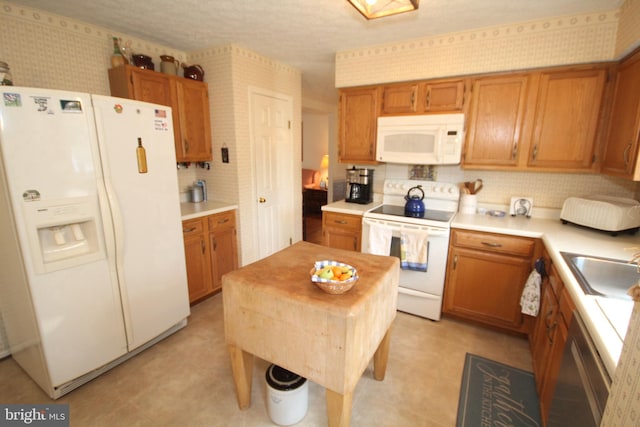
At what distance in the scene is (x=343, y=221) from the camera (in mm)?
3020

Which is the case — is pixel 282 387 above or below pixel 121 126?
below

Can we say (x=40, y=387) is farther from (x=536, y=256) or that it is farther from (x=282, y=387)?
(x=536, y=256)

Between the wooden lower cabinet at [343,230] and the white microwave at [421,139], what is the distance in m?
0.69

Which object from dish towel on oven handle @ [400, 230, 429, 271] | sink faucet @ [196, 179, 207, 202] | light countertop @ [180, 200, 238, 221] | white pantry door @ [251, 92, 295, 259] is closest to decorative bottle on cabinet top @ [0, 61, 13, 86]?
light countertop @ [180, 200, 238, 221]

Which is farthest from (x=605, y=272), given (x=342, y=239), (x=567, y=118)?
(x=342, y=239)

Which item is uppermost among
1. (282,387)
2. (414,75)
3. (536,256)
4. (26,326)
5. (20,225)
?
(414,75)

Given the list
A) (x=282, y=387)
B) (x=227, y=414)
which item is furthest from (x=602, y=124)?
(x=227, y=414)

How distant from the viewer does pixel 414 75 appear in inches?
107

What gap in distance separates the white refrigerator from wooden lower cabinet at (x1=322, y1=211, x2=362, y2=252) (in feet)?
4.86

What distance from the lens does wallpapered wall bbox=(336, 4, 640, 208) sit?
2098 mm

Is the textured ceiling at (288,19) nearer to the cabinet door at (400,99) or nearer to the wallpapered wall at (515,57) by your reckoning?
the wallpapered wall at (515,57)

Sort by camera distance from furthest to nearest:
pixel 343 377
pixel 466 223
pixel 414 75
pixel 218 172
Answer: pixel 218 172 → pixel 414 75 → pixel 466 223 → pixel 343 377

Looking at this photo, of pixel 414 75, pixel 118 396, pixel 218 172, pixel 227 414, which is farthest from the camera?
pixel 218 172

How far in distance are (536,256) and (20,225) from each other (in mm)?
3287
